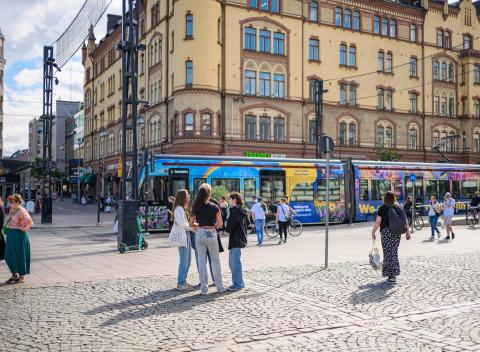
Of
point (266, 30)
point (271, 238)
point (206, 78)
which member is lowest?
point (271, 238)

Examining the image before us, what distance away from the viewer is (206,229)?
9633 millimetres

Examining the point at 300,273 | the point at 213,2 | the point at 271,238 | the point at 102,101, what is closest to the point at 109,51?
the point at 102,101

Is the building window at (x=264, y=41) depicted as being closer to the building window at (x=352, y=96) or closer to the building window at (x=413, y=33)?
the building window at (x=352, y=96)

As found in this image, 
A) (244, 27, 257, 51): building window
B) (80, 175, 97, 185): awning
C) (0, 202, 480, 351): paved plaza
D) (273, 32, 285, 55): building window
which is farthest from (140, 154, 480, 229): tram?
(80, 175, 97, 185): awning

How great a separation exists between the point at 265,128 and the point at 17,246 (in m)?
32.5

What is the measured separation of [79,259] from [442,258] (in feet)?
31.6

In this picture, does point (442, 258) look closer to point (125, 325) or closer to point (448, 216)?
point (448, 216)

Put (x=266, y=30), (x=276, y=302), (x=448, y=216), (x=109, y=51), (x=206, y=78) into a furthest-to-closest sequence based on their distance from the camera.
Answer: (x=109, y=51) < (x=266, y=30) < (x=206, y=78) < (x=448, y=216) < (x=276, y=302)

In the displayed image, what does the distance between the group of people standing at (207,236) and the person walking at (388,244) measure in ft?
9.64

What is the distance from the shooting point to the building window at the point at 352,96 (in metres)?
46.8

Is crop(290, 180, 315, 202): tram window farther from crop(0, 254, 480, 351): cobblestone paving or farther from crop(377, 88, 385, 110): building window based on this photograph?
crop(377, 88, 385, 110): building window

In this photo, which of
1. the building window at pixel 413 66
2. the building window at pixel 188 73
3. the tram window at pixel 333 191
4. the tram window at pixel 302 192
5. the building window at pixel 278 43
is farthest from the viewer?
the building window at pixel 413 66

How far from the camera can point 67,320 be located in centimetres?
745

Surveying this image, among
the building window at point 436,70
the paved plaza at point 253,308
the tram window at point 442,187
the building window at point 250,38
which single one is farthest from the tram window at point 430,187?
the building window at point 436,70
